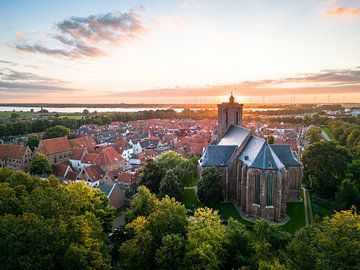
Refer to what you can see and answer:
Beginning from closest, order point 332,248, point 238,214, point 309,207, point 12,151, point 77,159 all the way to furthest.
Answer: point 332,248 → point 238,214 → point 309,207 → point 77,159 → point 12,151

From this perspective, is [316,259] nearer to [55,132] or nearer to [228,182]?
[228,182]

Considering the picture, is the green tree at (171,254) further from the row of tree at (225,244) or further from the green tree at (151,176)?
the green tree at (151,176)

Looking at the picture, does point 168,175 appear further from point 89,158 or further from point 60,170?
point 89,158

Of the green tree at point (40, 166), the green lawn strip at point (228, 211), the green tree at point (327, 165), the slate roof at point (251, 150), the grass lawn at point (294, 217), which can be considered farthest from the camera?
the green tree at point (40, 166)

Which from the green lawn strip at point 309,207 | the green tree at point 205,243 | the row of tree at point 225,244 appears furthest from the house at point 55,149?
the green lawn strip at point 309,207

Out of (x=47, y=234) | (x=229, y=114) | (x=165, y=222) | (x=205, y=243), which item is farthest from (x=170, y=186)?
(x=47, y=234)

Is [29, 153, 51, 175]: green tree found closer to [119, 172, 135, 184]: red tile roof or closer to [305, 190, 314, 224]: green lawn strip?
[119, 172, 135, 184]: red tile roof
